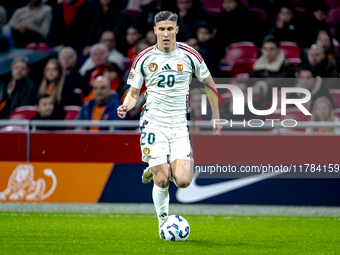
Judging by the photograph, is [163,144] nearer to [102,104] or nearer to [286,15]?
[102,104]

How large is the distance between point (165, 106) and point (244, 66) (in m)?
5.48

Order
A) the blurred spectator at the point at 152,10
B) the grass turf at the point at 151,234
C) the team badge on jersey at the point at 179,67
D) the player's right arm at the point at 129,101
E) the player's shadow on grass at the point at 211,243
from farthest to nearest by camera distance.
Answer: the blurred spectator at the point at 152,10 → the team badge on jersey at the point at 179,67 → the player's right arm at the point at 129,101 → the player's shadow on grass at the point at 211,243 → the grass turf at the point at 151,234

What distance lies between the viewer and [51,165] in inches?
348

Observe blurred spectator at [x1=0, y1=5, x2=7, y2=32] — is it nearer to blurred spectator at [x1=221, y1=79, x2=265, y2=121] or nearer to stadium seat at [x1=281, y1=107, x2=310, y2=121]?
blurred spectator at [x1=221, y1=79, x2=265, y2=121]

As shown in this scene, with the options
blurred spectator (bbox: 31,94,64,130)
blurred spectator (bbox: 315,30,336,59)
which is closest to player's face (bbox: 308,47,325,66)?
blurred spectator (bbox: 315,30,336,59)

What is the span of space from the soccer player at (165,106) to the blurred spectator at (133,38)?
5855mm

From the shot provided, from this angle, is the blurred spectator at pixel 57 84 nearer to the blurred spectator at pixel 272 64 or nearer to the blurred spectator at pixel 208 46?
the blurred spectator at pixel 208 46

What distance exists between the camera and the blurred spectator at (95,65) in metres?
10.7

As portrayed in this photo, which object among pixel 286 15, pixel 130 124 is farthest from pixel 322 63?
pixel 130 124

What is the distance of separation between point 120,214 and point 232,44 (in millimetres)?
4548

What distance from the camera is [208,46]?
10.5 m

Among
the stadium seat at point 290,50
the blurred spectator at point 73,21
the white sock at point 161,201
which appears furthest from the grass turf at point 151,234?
the blurred spectator at point 73,21

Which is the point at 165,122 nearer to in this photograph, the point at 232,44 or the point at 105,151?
the point at 105,151

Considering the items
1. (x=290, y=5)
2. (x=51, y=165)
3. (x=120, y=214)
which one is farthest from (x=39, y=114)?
(x=290, y=5)
